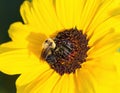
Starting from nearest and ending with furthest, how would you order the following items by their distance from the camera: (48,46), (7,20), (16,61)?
(48,46), (16,61), (7,20)

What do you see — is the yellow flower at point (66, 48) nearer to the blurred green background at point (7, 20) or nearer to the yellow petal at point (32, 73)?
the yellow petal at point (32, 73)

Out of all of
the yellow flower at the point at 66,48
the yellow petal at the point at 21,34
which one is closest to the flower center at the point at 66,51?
the yellow flower at the point at 66,48

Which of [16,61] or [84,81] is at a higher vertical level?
[16,61]

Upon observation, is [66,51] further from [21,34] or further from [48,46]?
[21,34]

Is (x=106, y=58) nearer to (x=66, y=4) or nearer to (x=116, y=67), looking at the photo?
(x=116, y=67)

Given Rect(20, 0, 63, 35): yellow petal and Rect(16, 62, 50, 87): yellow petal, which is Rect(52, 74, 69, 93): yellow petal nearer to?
Rect(16, 62, 50, 87): yellow petal

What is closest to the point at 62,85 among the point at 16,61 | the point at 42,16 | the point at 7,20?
the point at 16,61

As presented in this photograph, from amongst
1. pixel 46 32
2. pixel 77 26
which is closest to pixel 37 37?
pixel 46 32
